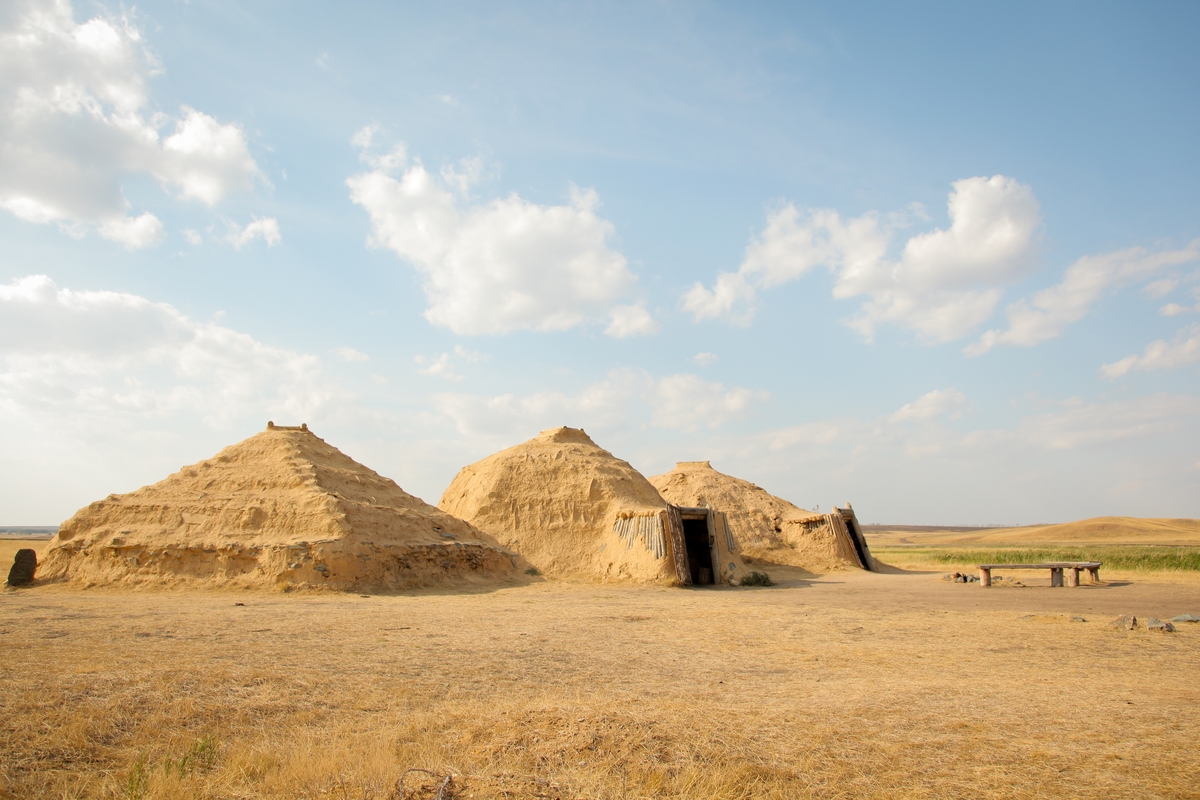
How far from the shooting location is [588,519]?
73.3 ft

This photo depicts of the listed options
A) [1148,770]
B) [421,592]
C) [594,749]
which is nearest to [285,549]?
[421,592]

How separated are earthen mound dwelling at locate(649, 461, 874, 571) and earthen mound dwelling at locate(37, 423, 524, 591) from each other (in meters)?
11.2

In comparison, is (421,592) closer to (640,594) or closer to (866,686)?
(640,594)

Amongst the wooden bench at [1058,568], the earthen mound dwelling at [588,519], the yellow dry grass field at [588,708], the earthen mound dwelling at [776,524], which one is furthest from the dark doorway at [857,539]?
the yellow dry grass field at [588,708]

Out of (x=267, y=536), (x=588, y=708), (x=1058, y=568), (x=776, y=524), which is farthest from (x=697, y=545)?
(x=588, y=708)

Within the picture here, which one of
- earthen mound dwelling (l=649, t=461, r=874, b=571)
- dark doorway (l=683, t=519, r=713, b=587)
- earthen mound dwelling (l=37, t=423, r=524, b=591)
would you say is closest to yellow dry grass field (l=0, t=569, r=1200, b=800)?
earthen mound dwelling (l=37, t=423, r=524, b=591)

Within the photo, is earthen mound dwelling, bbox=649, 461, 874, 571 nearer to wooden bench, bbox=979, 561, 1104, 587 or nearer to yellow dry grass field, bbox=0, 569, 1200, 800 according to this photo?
wooden bench, bbox=979, 561, 1104, 587

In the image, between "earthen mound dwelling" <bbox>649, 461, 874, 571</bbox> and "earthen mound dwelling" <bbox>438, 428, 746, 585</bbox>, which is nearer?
"earthen mound dwelling" <bbox>438, 428, 746, 585</bbox>

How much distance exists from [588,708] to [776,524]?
79.2ft

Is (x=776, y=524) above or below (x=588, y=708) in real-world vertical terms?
below

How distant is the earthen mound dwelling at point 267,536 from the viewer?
15.7 metres

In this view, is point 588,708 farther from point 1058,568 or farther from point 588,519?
point 1058,568

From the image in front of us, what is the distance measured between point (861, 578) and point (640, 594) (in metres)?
9.18

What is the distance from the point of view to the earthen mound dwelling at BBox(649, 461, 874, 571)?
26.2 m
